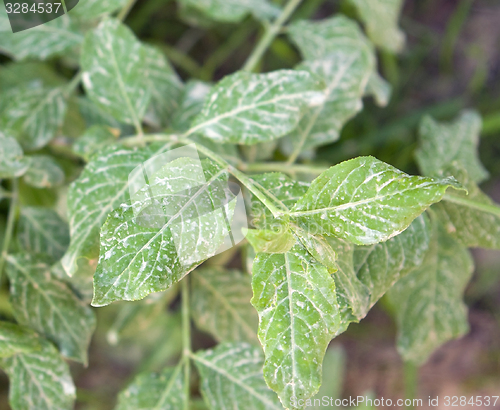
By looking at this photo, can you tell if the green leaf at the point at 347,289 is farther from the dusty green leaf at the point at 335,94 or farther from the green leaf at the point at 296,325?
the dusty green leaf at the point at 335,94

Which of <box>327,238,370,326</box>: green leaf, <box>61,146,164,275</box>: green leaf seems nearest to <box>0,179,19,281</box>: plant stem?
<box>61,146,164,275</box>: green leaf

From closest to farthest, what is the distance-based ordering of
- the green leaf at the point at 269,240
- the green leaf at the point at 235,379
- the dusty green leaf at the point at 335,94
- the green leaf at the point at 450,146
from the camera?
the green leaf at the point at 269,240 < the green leaf at the point at 235,379 < the dusty green leaf at the point at 335,94 < the green leaf at the point at 450,146

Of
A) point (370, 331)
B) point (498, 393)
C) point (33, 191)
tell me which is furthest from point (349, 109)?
point (498, 393)

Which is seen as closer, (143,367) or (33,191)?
(33,191)

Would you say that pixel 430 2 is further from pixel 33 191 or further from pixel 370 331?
pixel 33 191

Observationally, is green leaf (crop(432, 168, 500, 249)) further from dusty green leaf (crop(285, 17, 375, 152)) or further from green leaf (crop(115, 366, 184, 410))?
green leaf (crop(115, 366, 184, 410))

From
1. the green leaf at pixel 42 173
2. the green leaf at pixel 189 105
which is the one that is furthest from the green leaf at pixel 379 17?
the green leaf at pixel 42 173

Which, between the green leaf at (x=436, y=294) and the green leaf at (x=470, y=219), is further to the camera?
the green leaf at (x=436, y=294)
